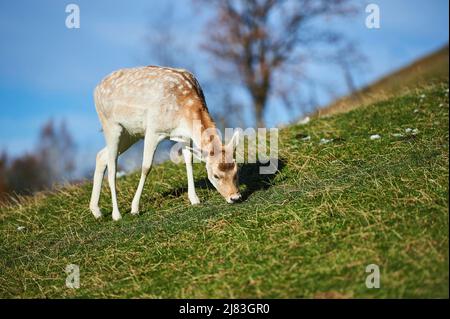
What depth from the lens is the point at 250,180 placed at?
9.39 metres

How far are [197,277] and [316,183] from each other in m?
2.90

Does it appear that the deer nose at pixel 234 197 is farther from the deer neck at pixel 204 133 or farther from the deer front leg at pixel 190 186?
the deer front leg at pixel 190 186

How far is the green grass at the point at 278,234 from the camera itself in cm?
529

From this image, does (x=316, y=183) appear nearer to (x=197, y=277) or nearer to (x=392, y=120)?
(x=197, y=277)

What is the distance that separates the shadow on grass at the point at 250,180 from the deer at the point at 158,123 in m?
0.81

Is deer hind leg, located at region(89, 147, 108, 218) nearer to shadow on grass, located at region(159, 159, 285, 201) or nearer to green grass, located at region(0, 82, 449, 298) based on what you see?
green grass, located at region(0, 82, 449, 298)

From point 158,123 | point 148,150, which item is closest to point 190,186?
point 148,150

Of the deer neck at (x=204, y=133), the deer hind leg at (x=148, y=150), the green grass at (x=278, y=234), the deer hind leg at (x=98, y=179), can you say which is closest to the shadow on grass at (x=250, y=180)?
the green grass at (x=278, y=234)

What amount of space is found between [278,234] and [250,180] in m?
3.01

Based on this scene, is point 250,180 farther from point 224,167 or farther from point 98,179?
point 98,179

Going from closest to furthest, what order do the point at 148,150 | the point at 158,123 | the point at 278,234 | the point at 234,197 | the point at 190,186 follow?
the point at 278,234, the point at 234,197, the point at 158,123, the point at 148,150, the point at 190,186

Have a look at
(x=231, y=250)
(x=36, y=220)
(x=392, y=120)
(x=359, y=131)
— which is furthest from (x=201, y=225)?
(x=392, y=120)

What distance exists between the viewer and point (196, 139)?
8.16 metres

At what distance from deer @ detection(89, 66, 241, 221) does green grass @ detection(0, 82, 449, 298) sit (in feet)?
1.40
